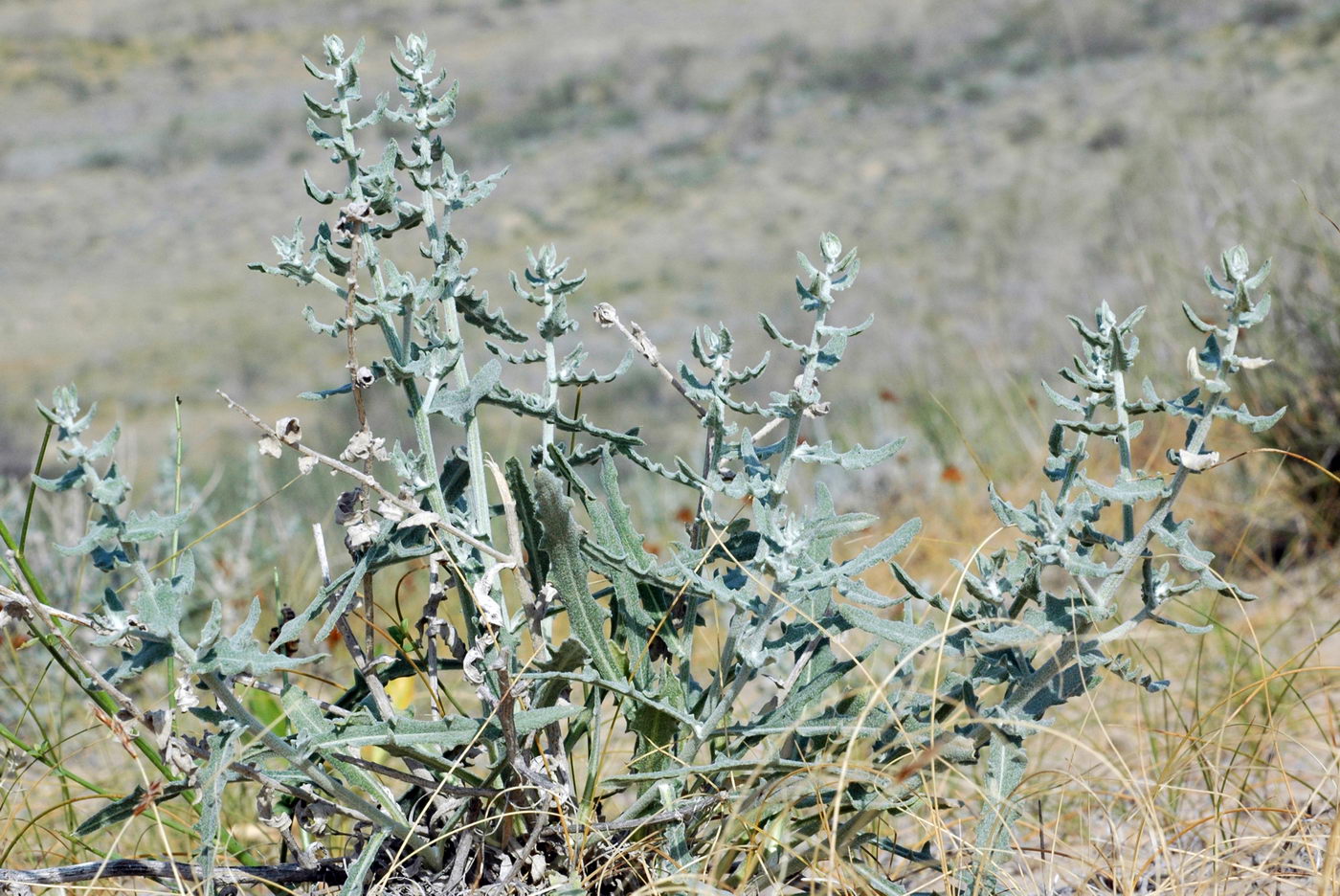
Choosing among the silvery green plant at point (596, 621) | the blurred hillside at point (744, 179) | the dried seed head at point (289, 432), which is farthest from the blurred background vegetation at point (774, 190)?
the dried seed head at point (289, 432)

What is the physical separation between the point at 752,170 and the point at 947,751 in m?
23.0

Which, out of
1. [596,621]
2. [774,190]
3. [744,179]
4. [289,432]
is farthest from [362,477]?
[744,179]

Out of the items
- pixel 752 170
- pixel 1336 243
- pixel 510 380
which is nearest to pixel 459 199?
pixel 1336 243

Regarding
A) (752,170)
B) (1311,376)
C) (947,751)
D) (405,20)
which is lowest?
(947,751)

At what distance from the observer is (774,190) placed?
2228 cm

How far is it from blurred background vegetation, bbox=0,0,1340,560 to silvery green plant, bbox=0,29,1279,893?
2.45 metres

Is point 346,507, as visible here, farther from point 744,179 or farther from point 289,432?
point 744,179

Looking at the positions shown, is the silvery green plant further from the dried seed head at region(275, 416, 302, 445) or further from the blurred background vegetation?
the blurred background vegetation

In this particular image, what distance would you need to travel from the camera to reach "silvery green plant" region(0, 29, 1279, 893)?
1236mm

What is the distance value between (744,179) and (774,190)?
114 centimetres

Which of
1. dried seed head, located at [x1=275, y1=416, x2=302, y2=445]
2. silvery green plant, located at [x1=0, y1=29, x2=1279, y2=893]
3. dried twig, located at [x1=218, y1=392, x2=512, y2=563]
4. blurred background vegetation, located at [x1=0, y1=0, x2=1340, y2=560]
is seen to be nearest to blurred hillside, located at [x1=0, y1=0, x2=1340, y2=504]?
blurred background vegetation, located at [x1=0, y1=0, x2=1340, y2=560]

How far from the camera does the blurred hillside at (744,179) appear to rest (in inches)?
338

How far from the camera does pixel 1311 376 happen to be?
11.9ft

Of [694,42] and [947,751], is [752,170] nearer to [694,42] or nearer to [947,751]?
[694,42]
